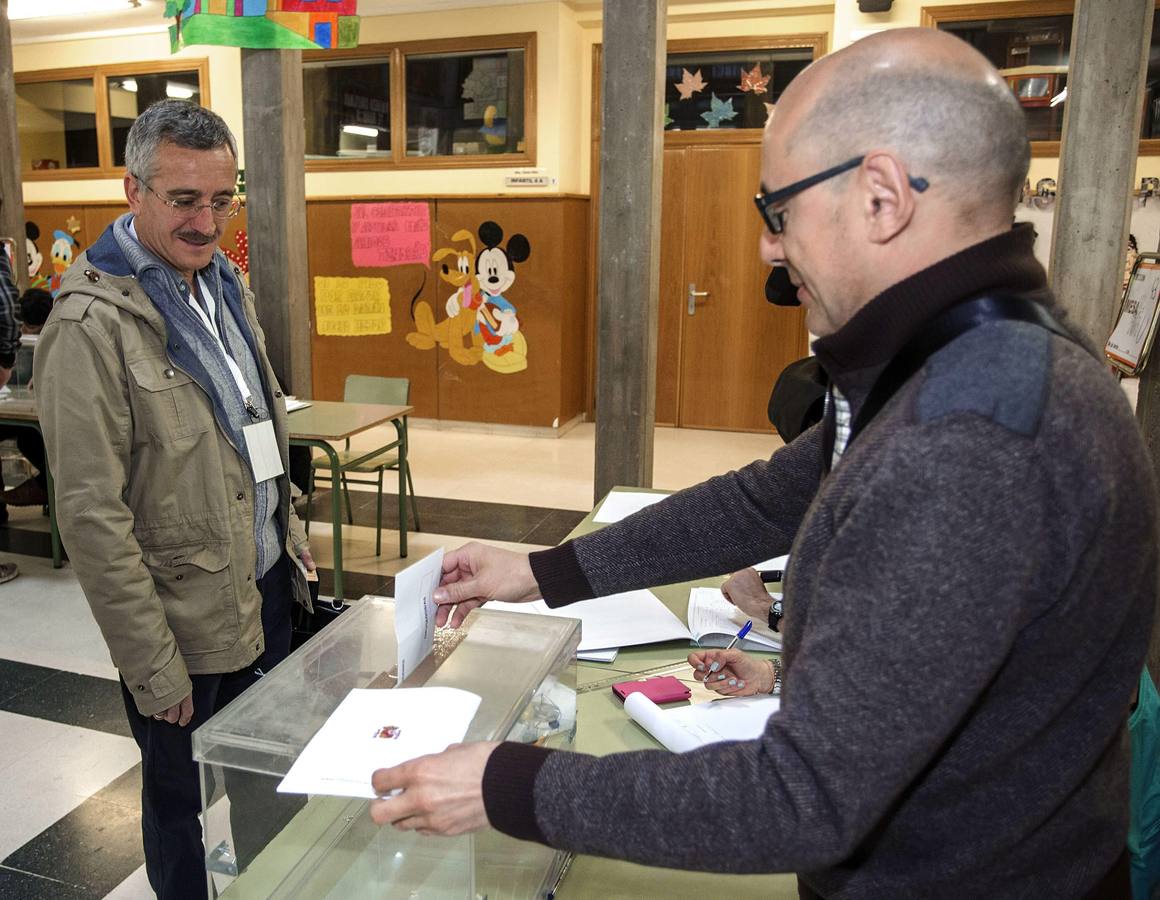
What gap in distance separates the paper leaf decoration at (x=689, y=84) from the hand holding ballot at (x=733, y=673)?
6543mm

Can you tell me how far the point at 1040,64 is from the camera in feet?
20.5

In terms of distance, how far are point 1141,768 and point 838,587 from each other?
0.96 metres

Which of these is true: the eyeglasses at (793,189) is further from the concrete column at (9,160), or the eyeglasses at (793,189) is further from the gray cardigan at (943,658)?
the concrete column at (9,160)

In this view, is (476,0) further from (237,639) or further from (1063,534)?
(1063,534)

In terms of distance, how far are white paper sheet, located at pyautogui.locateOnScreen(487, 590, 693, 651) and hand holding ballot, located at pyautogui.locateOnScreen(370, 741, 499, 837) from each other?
2.74 ft

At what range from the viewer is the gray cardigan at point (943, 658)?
2.36ft

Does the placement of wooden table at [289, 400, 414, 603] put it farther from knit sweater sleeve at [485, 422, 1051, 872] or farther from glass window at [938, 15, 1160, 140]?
glass window at [938, 15, 1160, 140]

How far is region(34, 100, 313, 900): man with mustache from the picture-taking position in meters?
1.73

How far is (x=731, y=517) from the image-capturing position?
1390mm

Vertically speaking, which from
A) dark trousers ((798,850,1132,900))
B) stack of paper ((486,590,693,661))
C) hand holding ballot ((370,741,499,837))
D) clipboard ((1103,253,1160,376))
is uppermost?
clipboard ((1103,253,1160,376))

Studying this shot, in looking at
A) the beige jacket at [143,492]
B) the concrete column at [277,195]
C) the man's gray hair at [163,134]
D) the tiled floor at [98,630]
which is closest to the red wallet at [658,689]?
the beige jacket at [143,492]

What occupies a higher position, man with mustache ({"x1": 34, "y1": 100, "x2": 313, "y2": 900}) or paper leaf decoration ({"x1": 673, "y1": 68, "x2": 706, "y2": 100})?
paper leaf decoration ({"x1": 673, "y1": 68, "x2": 706, "y2": 100})

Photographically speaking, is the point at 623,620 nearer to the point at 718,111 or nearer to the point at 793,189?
the point at 793,189

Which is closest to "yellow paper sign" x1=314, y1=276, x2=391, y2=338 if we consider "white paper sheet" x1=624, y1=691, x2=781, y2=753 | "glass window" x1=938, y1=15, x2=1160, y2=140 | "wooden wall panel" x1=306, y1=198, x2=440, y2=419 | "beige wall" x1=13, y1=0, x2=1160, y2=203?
"wooden wall panel" x1=306, y1=198, x2=440, y2=419
